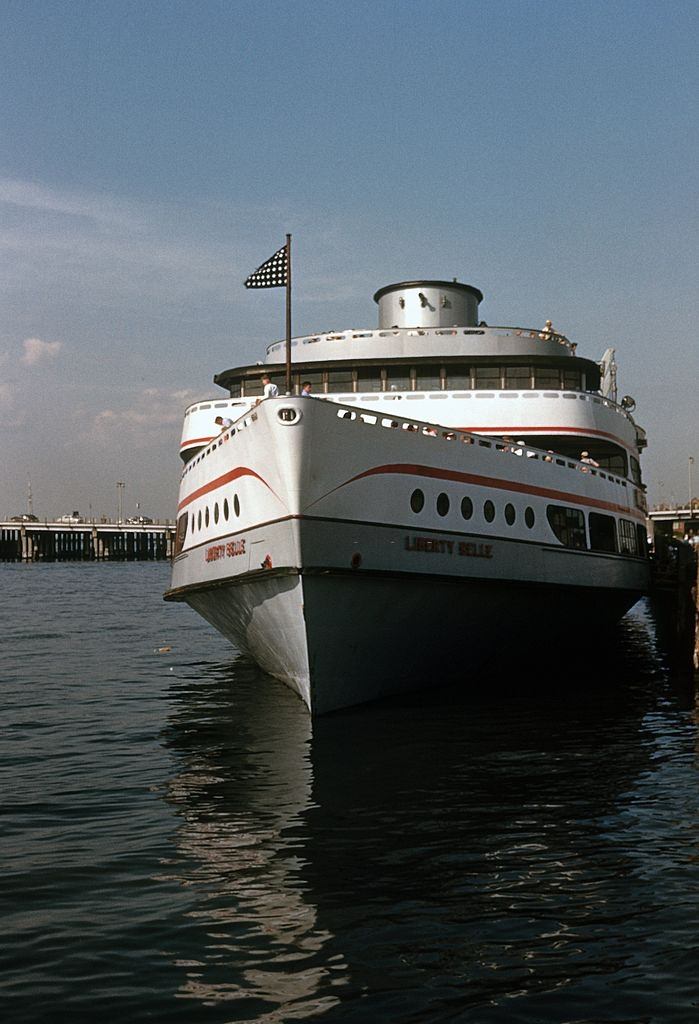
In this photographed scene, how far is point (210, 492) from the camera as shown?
691 inches

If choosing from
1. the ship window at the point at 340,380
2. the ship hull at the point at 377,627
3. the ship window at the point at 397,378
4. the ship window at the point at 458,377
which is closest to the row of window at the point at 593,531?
the ship hull at the point at 377,627

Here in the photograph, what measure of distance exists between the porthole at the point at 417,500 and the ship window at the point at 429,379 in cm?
781

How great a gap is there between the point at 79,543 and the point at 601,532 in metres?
136

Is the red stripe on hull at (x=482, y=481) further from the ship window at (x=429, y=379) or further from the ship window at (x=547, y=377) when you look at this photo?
the ship window at (x=429, y=379)

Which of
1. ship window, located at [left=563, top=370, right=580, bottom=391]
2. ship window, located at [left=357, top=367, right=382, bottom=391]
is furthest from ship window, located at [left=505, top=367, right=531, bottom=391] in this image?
ship window, located at [left=357, top=367, right=382, bottom=391]

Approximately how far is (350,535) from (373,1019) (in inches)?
328

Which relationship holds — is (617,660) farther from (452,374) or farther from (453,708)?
(453,708)

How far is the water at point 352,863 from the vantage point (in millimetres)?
6195

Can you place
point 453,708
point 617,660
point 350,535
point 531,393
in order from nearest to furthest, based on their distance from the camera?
point 350,535
point 453,708
point 531,393
point 617,660

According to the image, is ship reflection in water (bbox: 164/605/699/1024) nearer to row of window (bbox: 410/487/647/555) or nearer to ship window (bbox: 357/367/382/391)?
row of window (bbox: 410/487/647/555)

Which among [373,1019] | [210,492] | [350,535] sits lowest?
[373,1019]

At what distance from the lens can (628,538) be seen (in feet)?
75.0

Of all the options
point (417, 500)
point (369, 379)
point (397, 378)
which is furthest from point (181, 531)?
point (417, 500)

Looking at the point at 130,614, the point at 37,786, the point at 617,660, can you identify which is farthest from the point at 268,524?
the point at 130,614
